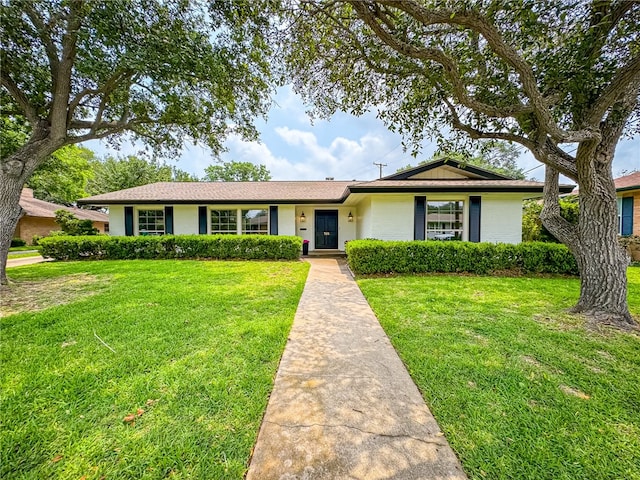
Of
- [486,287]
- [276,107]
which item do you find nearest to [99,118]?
[276,107]

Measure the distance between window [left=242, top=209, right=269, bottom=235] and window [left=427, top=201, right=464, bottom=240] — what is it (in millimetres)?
7397

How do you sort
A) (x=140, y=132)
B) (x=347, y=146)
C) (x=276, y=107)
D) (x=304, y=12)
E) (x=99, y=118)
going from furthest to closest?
(x=347, y=146), (x=140, y=132), (x=276, y=107), (x=99, y=118), (x=304, y=12)

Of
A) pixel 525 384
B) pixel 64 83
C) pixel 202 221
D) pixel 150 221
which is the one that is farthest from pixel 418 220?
pixel 150 221

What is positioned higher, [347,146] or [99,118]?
[347,146]

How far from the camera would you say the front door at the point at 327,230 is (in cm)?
1390

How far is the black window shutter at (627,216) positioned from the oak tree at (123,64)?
648 inches

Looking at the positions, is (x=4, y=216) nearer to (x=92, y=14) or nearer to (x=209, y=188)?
(x=92, y=14)

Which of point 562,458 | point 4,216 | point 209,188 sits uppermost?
point 209,188

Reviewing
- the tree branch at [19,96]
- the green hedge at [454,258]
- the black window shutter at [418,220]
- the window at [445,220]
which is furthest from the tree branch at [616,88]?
the tree branch at [19,96]

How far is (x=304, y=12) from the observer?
15.7 feet

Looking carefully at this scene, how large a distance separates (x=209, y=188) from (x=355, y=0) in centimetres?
1255

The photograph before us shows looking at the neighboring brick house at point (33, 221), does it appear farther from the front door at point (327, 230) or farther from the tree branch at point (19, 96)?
the front door at point (327, 230)

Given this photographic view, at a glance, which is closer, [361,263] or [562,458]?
[562,458]

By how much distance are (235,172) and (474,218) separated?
33714 mm
